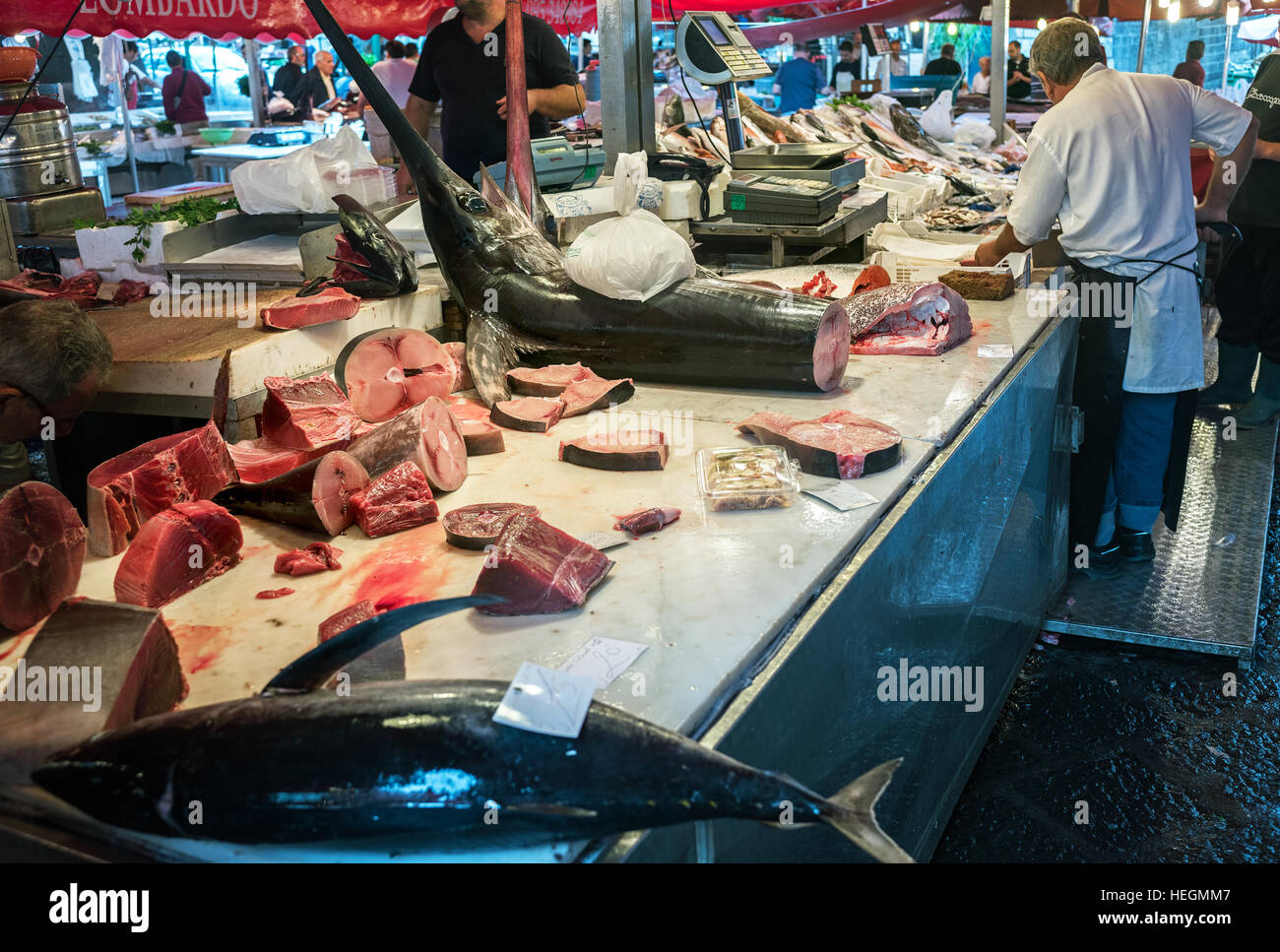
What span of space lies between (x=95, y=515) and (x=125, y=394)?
836mm

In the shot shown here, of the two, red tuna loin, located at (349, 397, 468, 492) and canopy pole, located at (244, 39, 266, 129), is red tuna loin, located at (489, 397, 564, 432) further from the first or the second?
canopy pole, located at (244, 39, 266, 129)

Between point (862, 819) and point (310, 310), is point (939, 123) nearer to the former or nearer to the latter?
point (310, 310)

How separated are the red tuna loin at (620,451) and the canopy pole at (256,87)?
13540mm

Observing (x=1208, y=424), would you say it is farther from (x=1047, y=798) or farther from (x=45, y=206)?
(x=45, y=206)

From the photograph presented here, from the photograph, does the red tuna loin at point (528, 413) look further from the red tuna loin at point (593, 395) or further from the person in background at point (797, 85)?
the person in background at point (797, 85)

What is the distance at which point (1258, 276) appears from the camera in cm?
622

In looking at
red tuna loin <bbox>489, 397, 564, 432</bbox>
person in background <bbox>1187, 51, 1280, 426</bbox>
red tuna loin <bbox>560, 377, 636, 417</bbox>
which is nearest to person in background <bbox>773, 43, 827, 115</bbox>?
person in background <bbox>1187, 51, 1280, 426</bbox>

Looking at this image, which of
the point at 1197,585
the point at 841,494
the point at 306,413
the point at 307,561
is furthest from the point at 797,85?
the point at 307,561

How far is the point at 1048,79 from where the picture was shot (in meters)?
4.34

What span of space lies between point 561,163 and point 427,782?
370 centimetres

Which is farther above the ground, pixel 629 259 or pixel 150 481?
pixel 629 259

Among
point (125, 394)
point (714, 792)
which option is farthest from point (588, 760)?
point (125, 394)

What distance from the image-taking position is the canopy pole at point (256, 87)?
14.4m

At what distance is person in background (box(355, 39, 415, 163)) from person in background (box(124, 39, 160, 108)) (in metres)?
4.12
